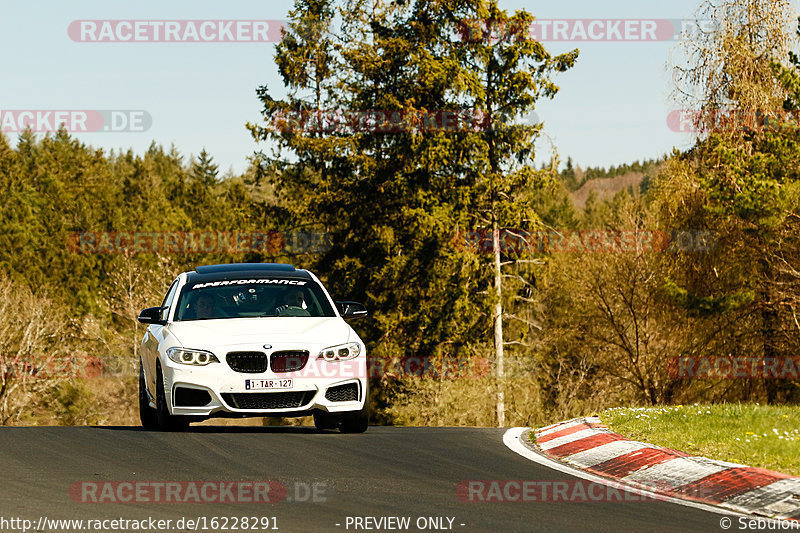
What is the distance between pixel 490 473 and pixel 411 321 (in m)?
31.8

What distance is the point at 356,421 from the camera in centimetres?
1295

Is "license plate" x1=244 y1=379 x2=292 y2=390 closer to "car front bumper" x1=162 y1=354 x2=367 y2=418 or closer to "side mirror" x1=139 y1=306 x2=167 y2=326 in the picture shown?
"car front bumper" x1=162 y1=354 x2=367 y2=418

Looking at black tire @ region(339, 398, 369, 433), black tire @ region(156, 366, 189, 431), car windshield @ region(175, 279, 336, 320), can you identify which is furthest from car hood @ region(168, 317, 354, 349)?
black tire @ region(339, 398, 369, 433)

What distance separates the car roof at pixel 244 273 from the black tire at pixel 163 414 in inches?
61.0

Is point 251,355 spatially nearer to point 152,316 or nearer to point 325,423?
point 152,316

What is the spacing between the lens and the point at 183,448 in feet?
36.2

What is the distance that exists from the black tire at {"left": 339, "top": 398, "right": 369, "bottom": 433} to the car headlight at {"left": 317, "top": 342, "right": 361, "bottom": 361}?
72 cm

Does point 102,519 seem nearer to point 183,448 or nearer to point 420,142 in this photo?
point 183,448

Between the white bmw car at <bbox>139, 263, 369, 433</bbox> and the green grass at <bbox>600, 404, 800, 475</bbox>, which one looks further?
the white bmw car at <bbox>139, 263, 369, 433</bbox>

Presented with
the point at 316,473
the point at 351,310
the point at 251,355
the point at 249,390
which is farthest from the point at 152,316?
the point at 316,473

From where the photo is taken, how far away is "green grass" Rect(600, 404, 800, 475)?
950cm

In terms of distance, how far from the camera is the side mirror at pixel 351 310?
1327cm

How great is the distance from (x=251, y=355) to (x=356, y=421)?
1.85 meters

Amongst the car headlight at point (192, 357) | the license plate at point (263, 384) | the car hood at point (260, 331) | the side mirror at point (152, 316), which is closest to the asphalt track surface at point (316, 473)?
the license plate at point (263, 384)
